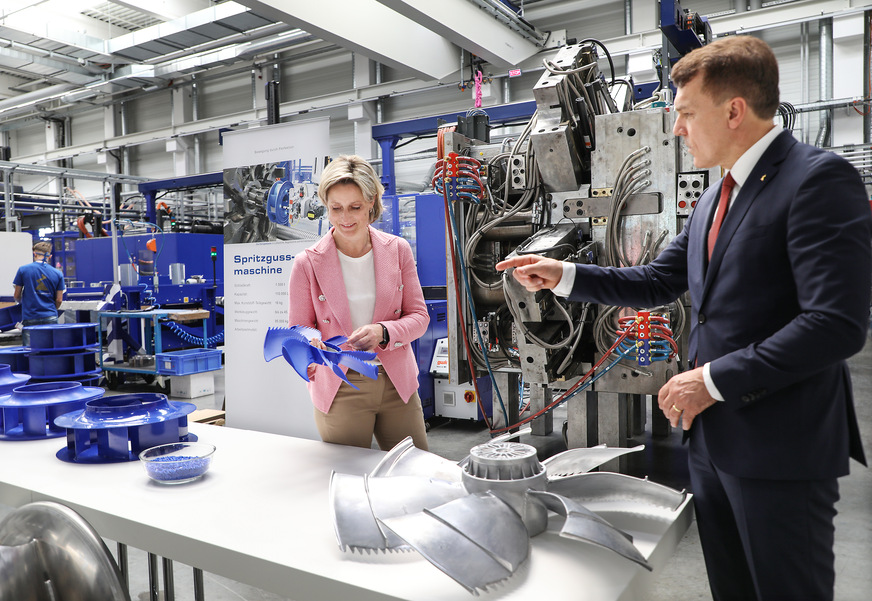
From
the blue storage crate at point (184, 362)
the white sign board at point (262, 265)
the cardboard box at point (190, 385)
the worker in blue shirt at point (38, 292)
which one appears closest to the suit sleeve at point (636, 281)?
the white sign board at point (262, 265)

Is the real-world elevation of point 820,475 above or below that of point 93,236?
below

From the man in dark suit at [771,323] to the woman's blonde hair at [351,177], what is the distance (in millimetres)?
860

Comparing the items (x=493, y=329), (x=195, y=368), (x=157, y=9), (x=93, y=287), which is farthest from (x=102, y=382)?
(x=493, y=329)

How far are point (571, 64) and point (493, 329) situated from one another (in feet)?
3.61

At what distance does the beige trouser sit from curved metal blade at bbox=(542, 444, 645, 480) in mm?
618

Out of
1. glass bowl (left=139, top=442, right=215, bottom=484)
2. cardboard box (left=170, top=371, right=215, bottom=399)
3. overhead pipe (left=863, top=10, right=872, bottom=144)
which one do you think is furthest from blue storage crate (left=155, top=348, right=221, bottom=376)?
overhead pipe (left=863, top=10, right=872, bottom=144)

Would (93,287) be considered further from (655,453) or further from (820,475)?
(820,475)

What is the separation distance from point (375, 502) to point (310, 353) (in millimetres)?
506

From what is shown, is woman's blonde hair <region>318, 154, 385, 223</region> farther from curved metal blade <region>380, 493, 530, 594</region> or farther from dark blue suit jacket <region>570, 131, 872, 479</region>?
curved metal blade <region>380, 493, 530, 594</region>

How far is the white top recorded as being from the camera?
174 cm

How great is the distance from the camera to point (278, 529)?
104cm

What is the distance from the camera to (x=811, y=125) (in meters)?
6.50

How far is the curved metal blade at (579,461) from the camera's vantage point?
1.10 m

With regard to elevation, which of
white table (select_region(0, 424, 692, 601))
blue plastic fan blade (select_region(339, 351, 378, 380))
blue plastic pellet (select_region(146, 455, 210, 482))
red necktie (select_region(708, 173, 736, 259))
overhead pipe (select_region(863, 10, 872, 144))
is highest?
overhead pipe (select_region(863, 10, 872, 144))
